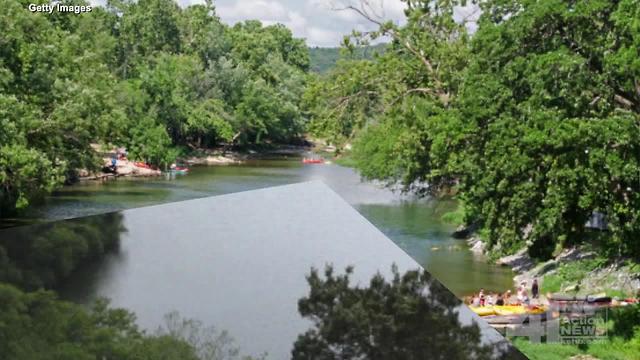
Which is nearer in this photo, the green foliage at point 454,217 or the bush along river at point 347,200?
the bush along river at point 347,200

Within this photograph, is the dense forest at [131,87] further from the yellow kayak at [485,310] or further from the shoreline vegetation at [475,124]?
the yellow kayak at [485,310]


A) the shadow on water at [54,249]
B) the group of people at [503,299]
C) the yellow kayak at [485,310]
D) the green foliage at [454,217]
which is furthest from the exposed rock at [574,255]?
the shadow on water at [54,249]

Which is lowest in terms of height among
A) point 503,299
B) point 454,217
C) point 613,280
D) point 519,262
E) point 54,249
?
point 519,262

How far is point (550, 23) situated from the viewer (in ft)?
38.0

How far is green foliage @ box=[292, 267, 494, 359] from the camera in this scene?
11.3ft

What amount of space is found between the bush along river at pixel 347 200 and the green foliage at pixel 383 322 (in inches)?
463

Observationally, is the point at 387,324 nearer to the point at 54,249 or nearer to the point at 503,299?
the point at 54,249

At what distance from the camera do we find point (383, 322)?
3703 millimetres

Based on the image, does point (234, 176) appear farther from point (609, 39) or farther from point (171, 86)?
point (609, 39)

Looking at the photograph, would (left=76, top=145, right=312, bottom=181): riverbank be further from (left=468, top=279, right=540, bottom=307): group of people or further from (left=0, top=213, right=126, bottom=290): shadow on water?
(left=0, top=213, right=126, bottom=290): shadow on water

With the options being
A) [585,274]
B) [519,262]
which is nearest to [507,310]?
[585,274]

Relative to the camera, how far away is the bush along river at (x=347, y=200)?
18047 millimetres

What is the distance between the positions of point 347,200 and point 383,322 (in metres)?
23.5

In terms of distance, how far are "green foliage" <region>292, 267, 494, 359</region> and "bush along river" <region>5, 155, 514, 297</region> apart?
38.6 feet
